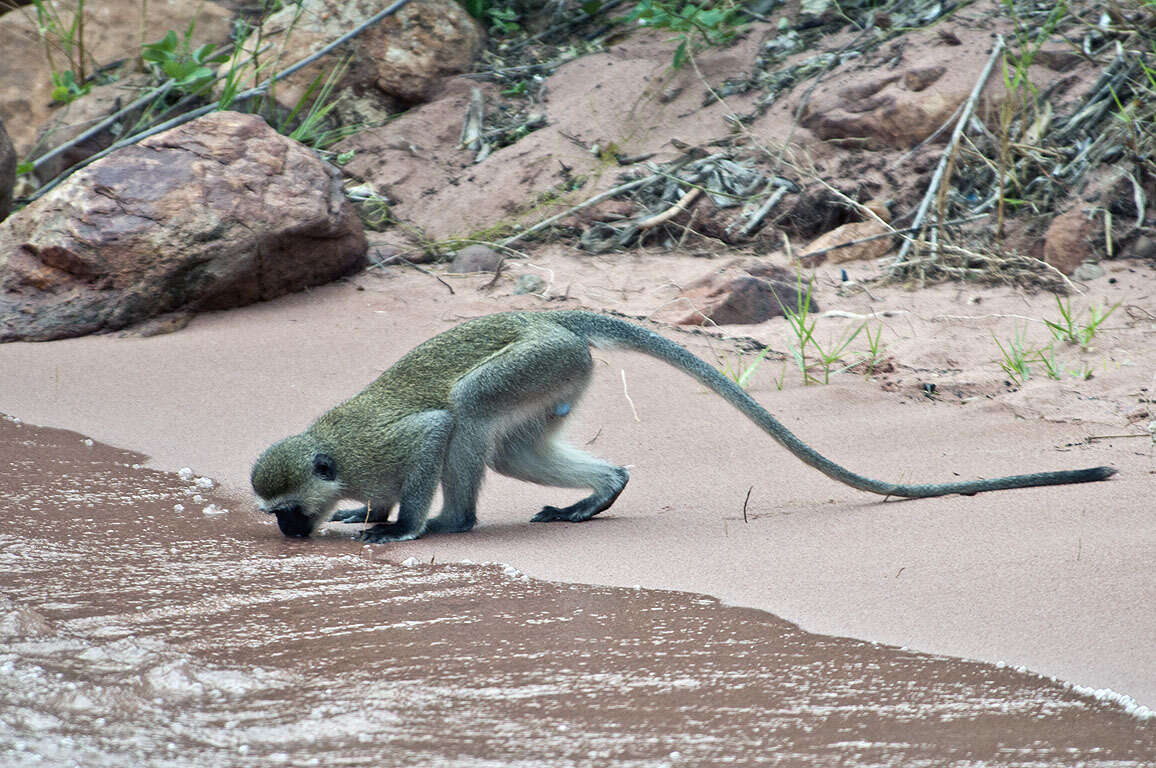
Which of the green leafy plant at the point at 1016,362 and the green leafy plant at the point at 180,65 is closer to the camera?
the green leafy plant at the point at 1016,362

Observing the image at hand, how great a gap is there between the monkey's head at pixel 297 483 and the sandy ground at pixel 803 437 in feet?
0.84

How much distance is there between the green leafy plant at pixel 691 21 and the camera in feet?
30.4

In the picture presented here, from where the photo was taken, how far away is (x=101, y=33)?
10594 millimetres

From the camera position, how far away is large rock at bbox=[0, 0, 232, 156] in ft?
34.2

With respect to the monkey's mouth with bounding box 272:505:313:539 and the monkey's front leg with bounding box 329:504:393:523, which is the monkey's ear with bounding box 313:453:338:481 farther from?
the monkey's front leg with bounding box 329:504:393:523

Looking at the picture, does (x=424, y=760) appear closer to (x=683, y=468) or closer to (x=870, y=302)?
(x=683, y=468)

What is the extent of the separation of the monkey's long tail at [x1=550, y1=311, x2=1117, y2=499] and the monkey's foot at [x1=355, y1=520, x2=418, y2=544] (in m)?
1.05

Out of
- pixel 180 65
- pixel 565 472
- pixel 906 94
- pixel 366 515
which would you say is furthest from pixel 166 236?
pixel 906 94

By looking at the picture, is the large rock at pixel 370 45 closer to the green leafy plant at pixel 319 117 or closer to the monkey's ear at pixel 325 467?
the green leafy plant at pixel 319 117

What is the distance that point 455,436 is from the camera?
15.5 ft

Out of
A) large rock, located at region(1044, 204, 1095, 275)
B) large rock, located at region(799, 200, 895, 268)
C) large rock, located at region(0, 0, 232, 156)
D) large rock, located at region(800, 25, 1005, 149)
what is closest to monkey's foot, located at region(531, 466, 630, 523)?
large rock, located at region(799, 200, 895, 268)

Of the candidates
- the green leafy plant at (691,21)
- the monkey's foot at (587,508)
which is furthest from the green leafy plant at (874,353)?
the green leafy plant at (691,21)

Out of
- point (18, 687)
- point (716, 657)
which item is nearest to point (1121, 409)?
point (716, 657)

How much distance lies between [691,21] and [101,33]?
5.28 meters
